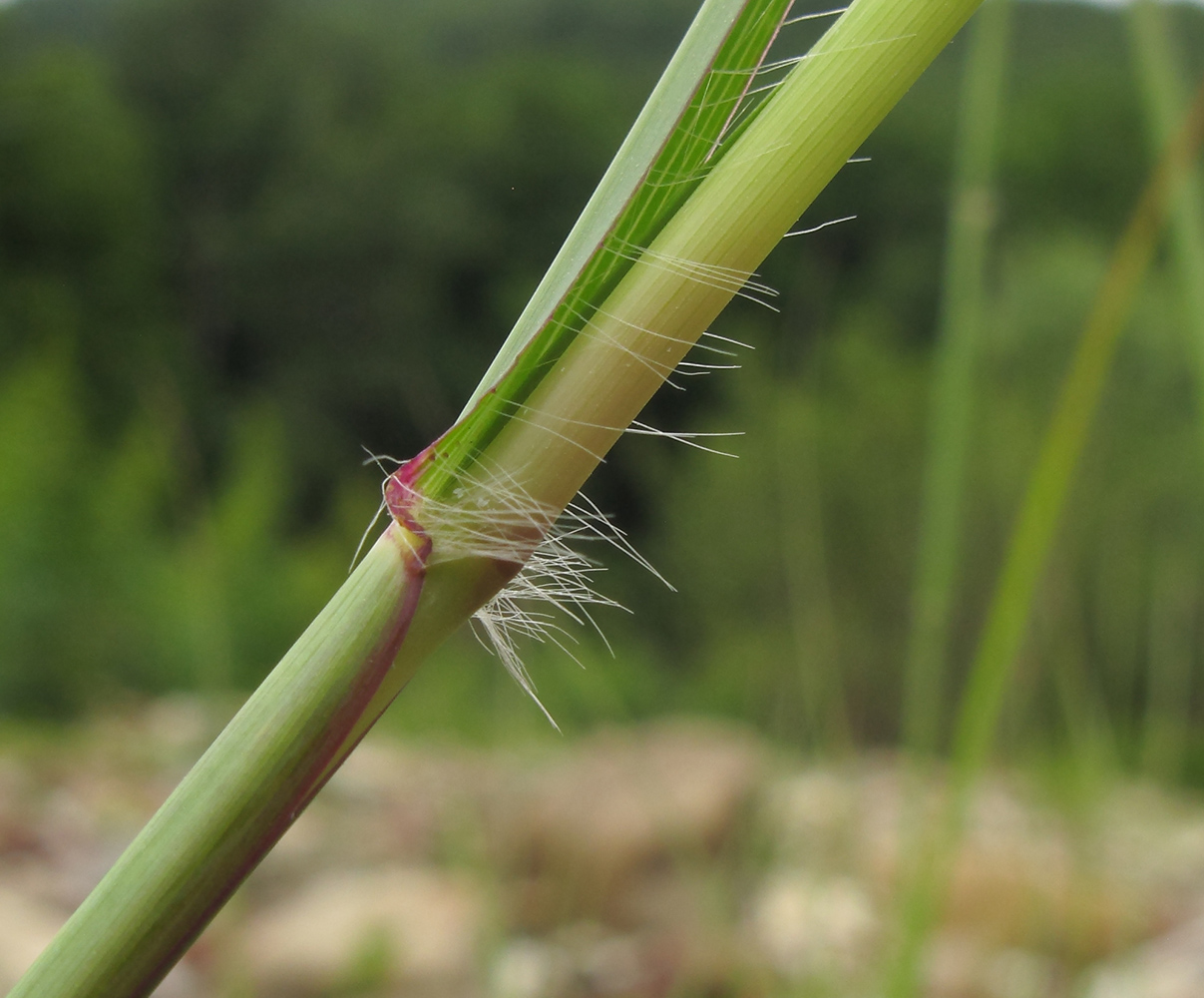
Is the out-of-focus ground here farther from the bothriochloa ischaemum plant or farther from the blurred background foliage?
the bothriochloa ischaemum plant

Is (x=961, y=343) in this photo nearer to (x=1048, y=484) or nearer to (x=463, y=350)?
(x=1048, y=484)

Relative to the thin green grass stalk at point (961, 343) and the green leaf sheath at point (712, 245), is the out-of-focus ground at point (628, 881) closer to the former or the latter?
the thin green grass stalk at point (961, 343)

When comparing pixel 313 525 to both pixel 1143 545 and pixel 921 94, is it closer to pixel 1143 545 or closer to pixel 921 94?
pixel 1143 545

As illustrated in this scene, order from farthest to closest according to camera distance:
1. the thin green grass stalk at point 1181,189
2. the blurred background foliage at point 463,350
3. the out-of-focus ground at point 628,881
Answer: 1. the blurred background foliage at point 463,350
2. the out-of-focus ground at point 628,881
3. the thin green grass stalk at point 1181,189

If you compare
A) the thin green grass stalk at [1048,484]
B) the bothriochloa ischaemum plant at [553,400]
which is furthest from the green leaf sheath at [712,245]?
the thin green grass stalk at [1048,484]

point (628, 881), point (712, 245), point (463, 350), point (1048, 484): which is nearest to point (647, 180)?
point (712, 245)
